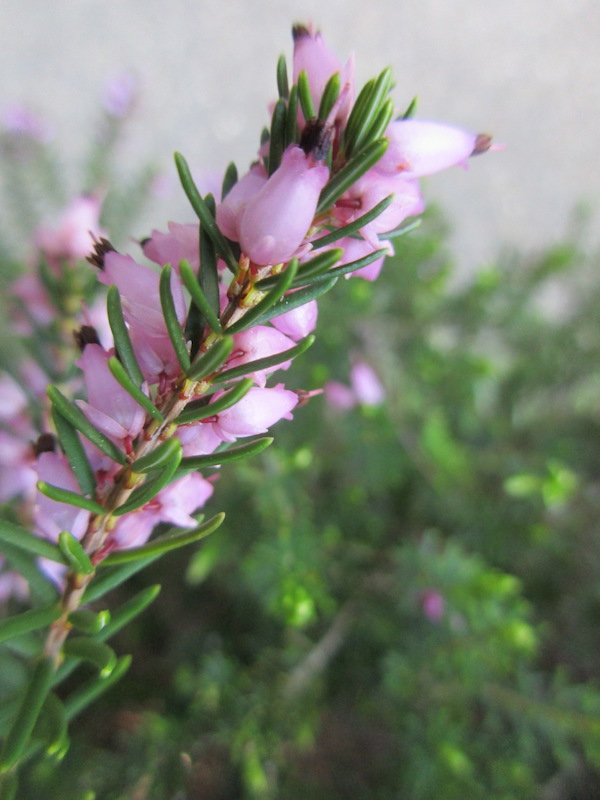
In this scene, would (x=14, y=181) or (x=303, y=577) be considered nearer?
(x=303, y=577)

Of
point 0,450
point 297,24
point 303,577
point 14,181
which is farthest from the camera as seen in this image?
point 14,181

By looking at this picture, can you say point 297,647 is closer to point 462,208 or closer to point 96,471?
point 96,471

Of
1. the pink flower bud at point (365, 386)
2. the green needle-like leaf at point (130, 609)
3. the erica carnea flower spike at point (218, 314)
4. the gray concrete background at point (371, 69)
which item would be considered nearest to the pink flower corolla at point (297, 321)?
the erica carnea flower spike at point (218, 314)

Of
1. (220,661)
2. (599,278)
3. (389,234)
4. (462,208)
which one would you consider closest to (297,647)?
(220,661)

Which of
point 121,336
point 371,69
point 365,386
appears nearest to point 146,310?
point 121,336

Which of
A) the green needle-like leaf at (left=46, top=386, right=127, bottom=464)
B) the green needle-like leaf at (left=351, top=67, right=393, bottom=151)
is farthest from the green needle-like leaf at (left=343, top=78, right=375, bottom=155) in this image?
the green needle-like leaf at (left=46, top=386, right=127, bottom=464)

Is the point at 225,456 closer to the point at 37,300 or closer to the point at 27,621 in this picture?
the point at 27,621

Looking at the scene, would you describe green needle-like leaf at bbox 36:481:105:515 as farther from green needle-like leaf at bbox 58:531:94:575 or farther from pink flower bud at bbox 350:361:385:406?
pink flower bud at bbox 350:361:385:406

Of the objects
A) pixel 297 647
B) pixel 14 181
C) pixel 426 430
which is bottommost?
pixel 297 647

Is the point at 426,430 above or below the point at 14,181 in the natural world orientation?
below
